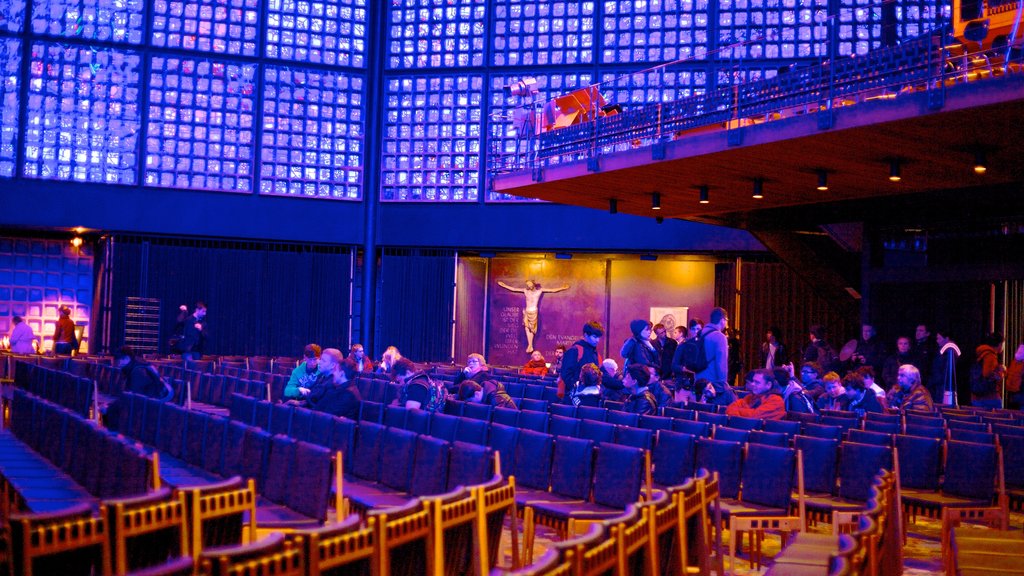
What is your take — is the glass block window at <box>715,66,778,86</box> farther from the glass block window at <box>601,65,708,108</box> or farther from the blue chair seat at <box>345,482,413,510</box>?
the blue chair seat at <box>345,482,413,510</box>

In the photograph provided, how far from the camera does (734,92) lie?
13.3m

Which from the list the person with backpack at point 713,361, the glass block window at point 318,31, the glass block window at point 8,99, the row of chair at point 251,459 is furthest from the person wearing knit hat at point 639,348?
the glass block window at point 8,99

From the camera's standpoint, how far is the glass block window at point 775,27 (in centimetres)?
1936

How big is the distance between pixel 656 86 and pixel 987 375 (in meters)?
9.52

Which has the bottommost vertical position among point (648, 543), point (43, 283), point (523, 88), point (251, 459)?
point (251, 459)

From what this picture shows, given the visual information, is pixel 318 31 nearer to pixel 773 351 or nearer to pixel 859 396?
pixel 773 351

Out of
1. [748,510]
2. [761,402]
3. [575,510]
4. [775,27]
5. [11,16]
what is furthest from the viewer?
[775,27]

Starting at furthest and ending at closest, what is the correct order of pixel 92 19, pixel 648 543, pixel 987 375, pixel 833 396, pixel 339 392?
pixel 92 19 < pixel 987 375 < pixel 833 396 < pixel 339 392 < pixel 648 543

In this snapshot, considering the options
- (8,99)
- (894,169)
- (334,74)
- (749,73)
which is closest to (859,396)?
(894,169)

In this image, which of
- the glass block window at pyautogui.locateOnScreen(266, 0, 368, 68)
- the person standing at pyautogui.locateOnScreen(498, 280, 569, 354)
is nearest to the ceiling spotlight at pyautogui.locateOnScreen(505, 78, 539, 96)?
the glass block window at pyautogui.locateOnScreen(266, 0, 368, 68)

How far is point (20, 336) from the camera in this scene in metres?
19.2

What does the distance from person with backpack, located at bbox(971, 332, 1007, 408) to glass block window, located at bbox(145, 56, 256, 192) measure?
14013 millimetres

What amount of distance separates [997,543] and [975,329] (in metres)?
12.2

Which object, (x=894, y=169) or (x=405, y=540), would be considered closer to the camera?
(x=405, y=540)
